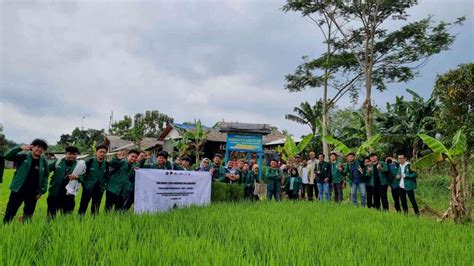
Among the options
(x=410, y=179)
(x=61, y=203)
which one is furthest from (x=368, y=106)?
(x=61, y=203)

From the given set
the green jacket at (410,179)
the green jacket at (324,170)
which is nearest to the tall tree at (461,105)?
the green jacket at (410,179)

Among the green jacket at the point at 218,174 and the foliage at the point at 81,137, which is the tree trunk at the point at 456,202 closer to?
the green jacket at the point at 218,174

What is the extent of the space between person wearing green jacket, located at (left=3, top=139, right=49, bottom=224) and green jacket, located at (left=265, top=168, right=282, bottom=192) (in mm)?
5469

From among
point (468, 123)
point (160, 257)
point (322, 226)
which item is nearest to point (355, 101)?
point (468, 123)

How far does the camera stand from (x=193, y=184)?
6.85 m

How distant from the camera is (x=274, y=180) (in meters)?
9.05

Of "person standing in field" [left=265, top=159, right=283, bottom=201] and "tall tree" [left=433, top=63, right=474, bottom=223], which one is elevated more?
"tall tree" [left=433, top=63, right=474, bottom=223]

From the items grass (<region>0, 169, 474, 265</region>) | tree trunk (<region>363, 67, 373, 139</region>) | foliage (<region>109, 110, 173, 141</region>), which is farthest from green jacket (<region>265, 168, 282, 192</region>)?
foliage (<region>109, 110, 173, 141</region>)

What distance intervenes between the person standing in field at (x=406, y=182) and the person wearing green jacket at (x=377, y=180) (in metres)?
0.34

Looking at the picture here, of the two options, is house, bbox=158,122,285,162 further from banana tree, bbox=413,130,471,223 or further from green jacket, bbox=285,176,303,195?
banana tree, bbox=413,130,471,223

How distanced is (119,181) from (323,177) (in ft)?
18.7

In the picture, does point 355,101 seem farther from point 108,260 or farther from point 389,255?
point 108,260

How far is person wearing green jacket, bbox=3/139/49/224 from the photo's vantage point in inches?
184

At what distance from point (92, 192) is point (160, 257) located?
3088 millimetres
